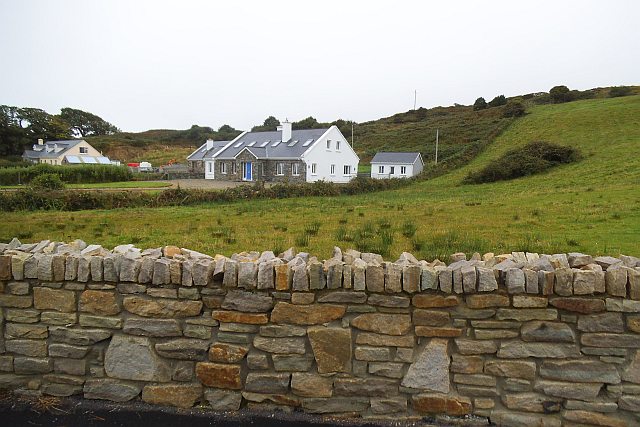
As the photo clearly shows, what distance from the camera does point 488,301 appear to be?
3.93 meters

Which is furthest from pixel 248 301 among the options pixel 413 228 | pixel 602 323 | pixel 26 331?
pixel 413 228

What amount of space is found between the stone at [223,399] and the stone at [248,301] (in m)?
0.80

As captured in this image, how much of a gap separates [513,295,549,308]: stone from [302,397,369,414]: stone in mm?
1514

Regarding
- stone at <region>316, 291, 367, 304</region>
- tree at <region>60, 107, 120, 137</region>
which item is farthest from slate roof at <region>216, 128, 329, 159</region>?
tree at <region>60, 107, 120, 137</region>

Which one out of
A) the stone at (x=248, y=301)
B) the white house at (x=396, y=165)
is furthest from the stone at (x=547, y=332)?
the white house at (x=396, y=165)

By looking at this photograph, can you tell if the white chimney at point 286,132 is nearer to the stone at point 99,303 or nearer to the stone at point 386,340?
the stone at point 99,303

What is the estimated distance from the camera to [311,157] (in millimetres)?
49719

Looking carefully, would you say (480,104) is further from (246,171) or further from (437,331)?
(437,331)

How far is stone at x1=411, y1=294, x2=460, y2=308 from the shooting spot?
13.0 ft

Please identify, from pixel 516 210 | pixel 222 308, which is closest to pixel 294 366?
pixel 222 308

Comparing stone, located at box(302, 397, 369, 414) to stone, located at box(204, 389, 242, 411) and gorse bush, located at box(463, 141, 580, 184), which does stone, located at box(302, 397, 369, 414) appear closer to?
stone, located at box(204, 389, 242, 411)

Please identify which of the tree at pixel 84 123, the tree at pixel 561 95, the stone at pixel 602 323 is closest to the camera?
the stone at pixel 602 323

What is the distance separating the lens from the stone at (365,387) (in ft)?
13.5

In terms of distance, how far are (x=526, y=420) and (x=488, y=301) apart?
1.05 meters
